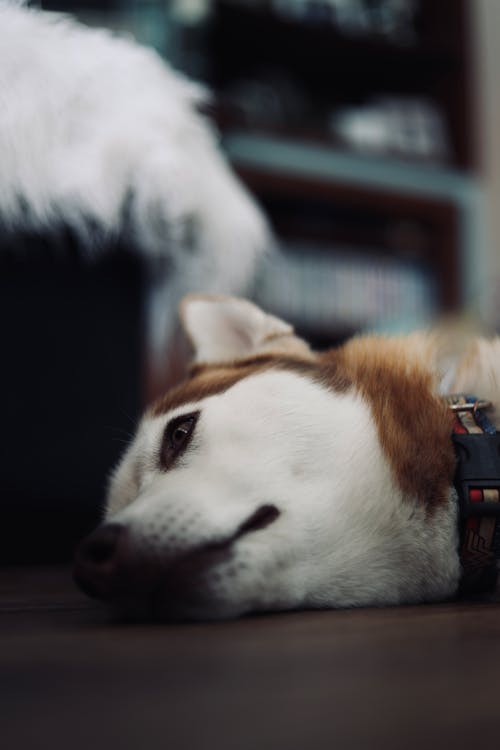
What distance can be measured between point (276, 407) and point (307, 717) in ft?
1.75

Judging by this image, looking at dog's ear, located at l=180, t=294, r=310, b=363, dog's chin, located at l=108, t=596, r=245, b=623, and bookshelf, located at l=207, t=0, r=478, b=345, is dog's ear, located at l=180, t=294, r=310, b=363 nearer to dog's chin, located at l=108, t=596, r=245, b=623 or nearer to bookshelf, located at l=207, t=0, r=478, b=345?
dog's chin, located at l=108, t=596, r=245, b=623

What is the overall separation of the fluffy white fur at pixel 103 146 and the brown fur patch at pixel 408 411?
562mm

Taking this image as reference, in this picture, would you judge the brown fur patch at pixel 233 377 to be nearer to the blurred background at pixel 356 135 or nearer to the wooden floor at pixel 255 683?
the wooden floor at pixel 255 683

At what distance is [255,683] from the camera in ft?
1.50

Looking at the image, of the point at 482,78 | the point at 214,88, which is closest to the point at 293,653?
the point at 214,88

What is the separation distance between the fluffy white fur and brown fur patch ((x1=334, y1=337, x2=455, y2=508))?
22.1 inches

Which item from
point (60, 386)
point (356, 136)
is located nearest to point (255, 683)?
point (60, 386)

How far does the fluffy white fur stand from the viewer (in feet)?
4.17

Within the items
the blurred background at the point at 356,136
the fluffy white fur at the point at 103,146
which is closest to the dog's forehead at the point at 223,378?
the fluffy white fur at the point at 103,146

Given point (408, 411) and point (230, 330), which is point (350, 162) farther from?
point (408, 411)

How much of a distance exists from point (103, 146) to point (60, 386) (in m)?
0.43

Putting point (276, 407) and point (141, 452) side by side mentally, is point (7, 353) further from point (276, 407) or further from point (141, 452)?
point (276, 407)

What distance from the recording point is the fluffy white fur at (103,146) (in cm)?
127

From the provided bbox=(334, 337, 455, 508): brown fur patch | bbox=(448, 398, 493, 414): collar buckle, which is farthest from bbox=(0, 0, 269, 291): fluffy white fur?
bbox=(448, 398, 493, 414): collar buckle
